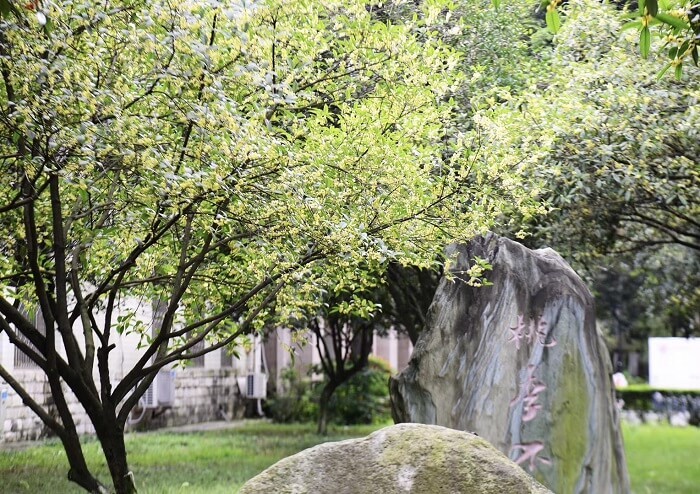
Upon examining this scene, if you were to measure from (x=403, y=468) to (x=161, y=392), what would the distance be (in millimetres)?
18705

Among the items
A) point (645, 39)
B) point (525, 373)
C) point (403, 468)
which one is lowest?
point (403, 468)

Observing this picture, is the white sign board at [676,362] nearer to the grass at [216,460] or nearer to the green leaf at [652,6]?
the grass at [216,460]

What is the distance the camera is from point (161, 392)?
77.5 ft

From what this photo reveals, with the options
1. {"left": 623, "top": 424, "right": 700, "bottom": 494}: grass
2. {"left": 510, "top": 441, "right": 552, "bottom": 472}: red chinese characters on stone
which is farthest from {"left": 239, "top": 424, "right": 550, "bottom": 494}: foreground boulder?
{"left": 623, "top": 424, "right": 700, "bottom": 494}: grass

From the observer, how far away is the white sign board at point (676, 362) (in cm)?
3142

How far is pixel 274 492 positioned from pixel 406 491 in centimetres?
75

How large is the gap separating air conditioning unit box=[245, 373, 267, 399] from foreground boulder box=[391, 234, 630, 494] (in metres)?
18.7

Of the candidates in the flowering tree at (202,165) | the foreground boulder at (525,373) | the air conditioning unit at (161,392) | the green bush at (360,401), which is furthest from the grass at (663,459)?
the air conditioning unit at (161,392)

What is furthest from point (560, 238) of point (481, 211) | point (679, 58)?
point (679, 58)

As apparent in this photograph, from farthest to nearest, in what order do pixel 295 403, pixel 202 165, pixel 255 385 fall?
pixel 255 385 → pixel 295 403 → pixel 202 165

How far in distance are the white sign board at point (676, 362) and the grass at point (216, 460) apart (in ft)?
23.7

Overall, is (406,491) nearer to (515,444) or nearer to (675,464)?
(515,444)

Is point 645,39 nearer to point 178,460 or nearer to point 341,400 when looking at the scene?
point 178,460

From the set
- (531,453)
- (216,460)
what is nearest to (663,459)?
(216,460)
